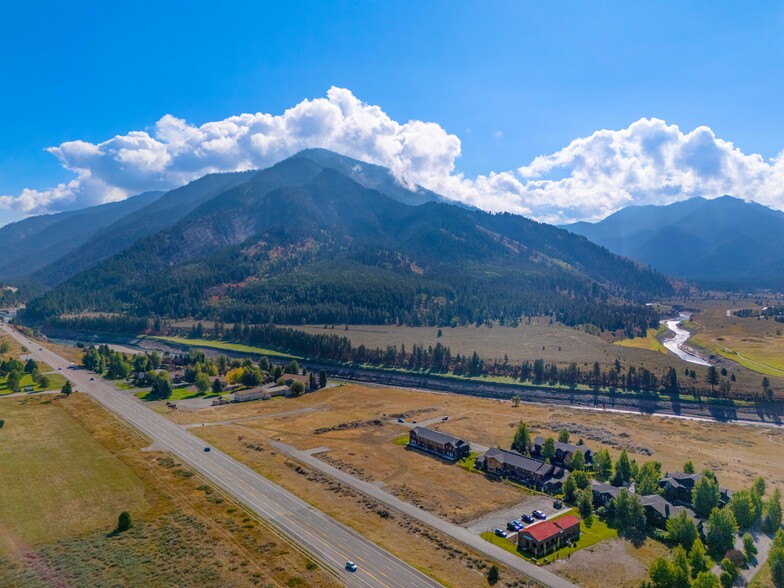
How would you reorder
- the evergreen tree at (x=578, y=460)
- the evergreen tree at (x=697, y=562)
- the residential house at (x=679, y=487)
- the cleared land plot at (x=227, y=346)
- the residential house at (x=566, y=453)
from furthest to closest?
the cleared land plot at (x=227, y=346), the residential house at (x=566, y=453), the evergreen tree at (x=578, y=460), the residential house at (x=679, y=487), the evergreen tree at (x=697, y=562)

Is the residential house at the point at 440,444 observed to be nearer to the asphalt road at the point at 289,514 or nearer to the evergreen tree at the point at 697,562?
the asphalt road at the point at 289,514

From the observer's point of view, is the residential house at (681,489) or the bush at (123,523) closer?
the bush at (123,523)

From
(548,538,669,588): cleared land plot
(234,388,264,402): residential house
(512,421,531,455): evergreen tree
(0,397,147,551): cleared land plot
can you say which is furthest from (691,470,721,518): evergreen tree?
(234,388,264,402): residential house

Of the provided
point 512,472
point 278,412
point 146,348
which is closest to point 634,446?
point 512,472

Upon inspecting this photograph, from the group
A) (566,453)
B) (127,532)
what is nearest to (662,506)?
(566,453)

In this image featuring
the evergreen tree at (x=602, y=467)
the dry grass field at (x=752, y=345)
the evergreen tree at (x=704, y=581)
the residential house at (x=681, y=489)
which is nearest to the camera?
the evergreen tree at (x=704, y=581)

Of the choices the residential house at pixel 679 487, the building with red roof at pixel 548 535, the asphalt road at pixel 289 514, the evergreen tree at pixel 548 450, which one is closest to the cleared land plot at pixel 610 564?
the building with red roof at pixel 548 535

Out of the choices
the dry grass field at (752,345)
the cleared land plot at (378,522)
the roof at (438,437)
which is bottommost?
the dry grass field at (752,345)

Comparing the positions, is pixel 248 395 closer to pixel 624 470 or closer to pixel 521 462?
pixel 521 462
